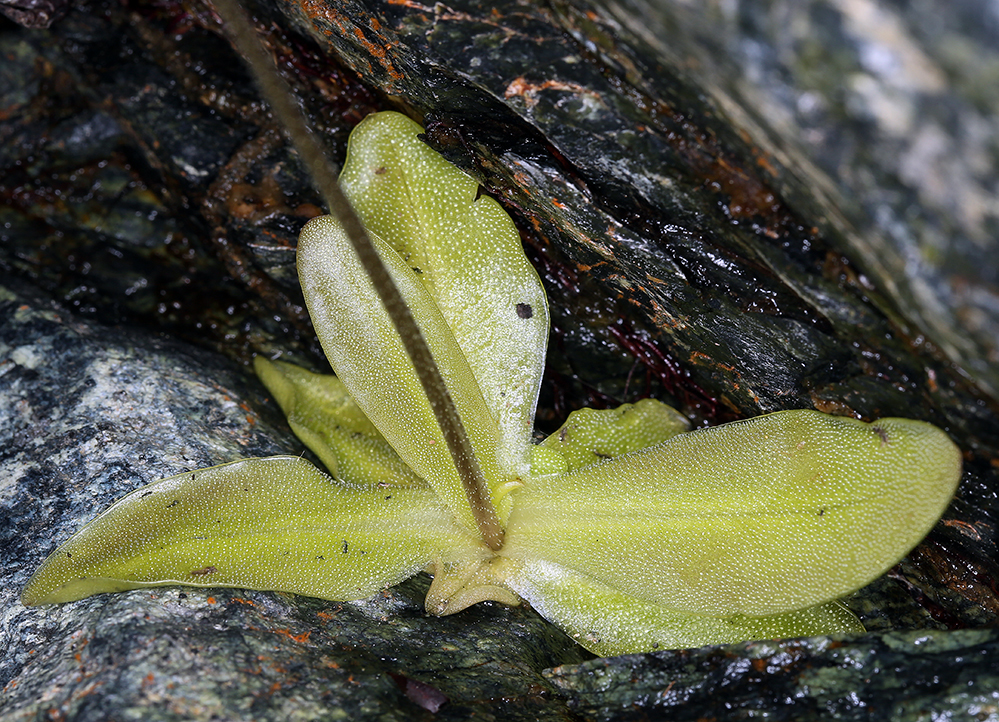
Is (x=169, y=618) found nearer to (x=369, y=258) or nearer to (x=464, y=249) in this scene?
(x=369, y=258)

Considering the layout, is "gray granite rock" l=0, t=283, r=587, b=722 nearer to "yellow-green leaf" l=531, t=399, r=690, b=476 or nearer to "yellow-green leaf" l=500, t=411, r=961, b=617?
"yellow-green leaf" l=500, t=411, r=961, b=617

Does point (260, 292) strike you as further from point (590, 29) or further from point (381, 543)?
point (590, 29)

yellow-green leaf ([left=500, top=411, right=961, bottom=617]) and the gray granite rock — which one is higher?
yellow-green leaf ([left=500, top=411, right=961, bottom=617])

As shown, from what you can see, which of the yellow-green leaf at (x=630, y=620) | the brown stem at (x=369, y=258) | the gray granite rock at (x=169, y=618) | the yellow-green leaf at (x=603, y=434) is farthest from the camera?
the yellow-green leaf at (x=603, y=434)

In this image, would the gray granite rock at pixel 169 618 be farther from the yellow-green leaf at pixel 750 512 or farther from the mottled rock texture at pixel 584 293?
the yellow-green leaf at pixel 750 512

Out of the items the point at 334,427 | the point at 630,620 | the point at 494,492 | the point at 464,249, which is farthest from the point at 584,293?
the point at 630,620

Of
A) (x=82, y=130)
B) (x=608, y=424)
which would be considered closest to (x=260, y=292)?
(x=82, y=130)

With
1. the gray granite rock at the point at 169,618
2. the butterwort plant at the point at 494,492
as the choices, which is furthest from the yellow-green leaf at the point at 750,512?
the gray granite rock at the point at 169,618

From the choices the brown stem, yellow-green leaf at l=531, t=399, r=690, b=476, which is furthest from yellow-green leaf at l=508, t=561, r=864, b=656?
yellow-green leaf at l=531, t=399, r=690, b=476
